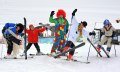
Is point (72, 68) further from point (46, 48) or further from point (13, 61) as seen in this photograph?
point (46, 48)

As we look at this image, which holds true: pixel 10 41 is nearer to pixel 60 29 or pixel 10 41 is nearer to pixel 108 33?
pixel 60 29

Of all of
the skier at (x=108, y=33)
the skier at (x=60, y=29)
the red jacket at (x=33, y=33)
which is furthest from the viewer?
the skier at (x=108, y=33)

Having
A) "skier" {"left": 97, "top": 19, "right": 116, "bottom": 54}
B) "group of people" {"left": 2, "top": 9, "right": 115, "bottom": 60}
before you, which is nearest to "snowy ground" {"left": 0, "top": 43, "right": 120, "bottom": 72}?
"group of people" {"left": 2, "top": 9, "right": 115, "bottom": 60}

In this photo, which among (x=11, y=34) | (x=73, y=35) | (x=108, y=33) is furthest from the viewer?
(x=108, y=33)

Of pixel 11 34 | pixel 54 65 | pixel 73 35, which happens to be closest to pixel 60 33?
pixel 73 35

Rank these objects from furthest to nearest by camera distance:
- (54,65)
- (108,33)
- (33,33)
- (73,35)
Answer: (108,33) < (33,33) < (73,35) < (54,65)

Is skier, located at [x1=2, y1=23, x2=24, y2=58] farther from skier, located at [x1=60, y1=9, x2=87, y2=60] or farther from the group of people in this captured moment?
skier, located at [x1=60, y1=9, x2=87, y2=60]

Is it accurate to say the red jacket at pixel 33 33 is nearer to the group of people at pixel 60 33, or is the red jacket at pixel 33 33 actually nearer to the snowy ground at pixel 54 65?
the group of people at pixel 60 33

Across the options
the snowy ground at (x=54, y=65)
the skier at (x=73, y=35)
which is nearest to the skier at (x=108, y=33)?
the snowy ground at (x=54, y=65)

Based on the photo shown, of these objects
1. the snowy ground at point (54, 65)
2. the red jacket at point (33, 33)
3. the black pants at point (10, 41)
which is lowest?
the snowy ground at point (54, 65)

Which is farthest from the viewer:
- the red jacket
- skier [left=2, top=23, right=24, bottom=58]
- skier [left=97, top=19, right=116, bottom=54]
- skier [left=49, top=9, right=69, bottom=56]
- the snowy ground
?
skier [left=97, top=19, right=116, bottom=54]

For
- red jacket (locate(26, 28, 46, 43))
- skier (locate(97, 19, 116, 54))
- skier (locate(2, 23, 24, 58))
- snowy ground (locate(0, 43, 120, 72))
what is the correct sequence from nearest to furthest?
snowy ground (locate(0, 43, 120, 72)) < skier (locate(2, 23, 24, 58)) < red jacket (locate(26, 28, 46, 43)) < skier (locate(97, 19, 116, 54))

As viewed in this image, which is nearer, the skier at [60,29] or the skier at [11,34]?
the skier at [11,34]

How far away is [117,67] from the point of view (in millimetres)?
9727
